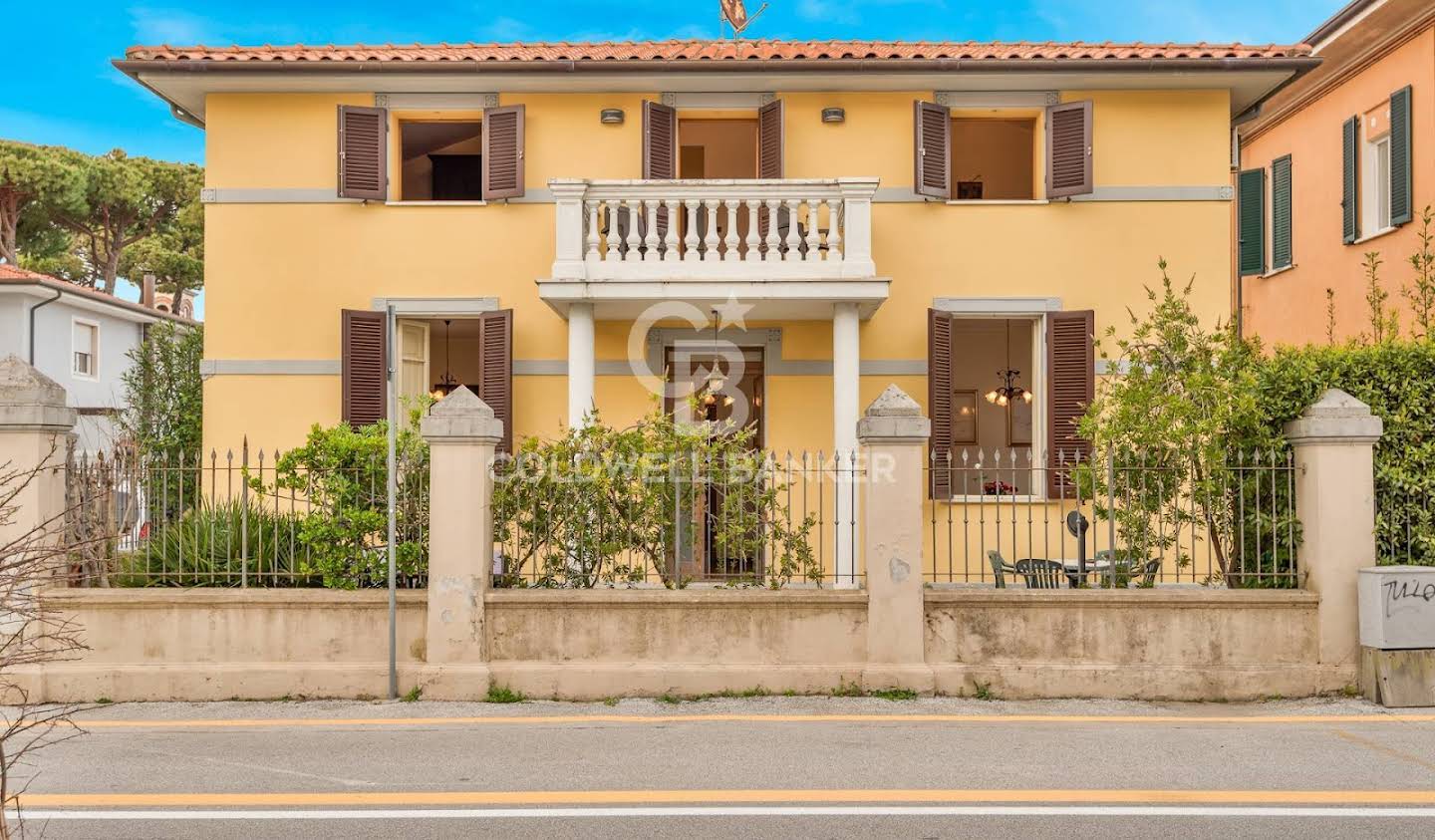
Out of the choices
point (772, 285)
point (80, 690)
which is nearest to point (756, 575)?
point (772, 285)

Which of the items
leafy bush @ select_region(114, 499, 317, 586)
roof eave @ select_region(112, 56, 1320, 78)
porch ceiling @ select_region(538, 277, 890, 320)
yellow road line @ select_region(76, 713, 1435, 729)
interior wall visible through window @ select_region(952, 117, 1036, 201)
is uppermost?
interior wall visible through window @ select_region(952, 117, 1036, 201)

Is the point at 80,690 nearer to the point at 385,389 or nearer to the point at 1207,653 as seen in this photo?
the point at 385,389

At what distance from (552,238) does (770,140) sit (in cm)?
288

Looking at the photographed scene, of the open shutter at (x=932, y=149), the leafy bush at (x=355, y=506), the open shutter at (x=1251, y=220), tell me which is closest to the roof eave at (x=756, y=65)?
the open shutter at (x=932, y=149)

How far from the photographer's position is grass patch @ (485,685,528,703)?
24.5 feet

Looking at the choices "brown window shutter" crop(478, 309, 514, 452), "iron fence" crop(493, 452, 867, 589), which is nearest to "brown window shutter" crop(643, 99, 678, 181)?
"brown window shutter" crop(478, 309, 514, 452)

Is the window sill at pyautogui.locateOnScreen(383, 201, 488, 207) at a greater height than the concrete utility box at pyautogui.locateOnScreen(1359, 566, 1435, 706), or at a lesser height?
greater

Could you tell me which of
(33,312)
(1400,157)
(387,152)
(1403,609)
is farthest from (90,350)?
(1403,609)

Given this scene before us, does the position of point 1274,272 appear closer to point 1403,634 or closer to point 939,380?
point 939,380

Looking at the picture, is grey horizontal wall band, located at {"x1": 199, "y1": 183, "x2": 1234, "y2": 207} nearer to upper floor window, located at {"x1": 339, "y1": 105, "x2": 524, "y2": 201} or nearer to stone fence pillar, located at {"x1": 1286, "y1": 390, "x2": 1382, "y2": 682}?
upper floor window, located at {"x1": 339, "y1": 105, "x2": 524, "y2": 201}

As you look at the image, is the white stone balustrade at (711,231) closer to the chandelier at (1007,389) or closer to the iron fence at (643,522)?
the iron fence at (643,522)

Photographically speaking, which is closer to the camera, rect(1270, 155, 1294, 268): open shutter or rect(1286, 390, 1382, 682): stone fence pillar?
rect(1286, 390, 1382, 682): stone fence pillar

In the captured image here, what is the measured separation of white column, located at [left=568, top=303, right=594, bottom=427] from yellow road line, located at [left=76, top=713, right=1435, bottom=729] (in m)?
4.97

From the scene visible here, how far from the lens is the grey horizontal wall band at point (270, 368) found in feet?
40.6
